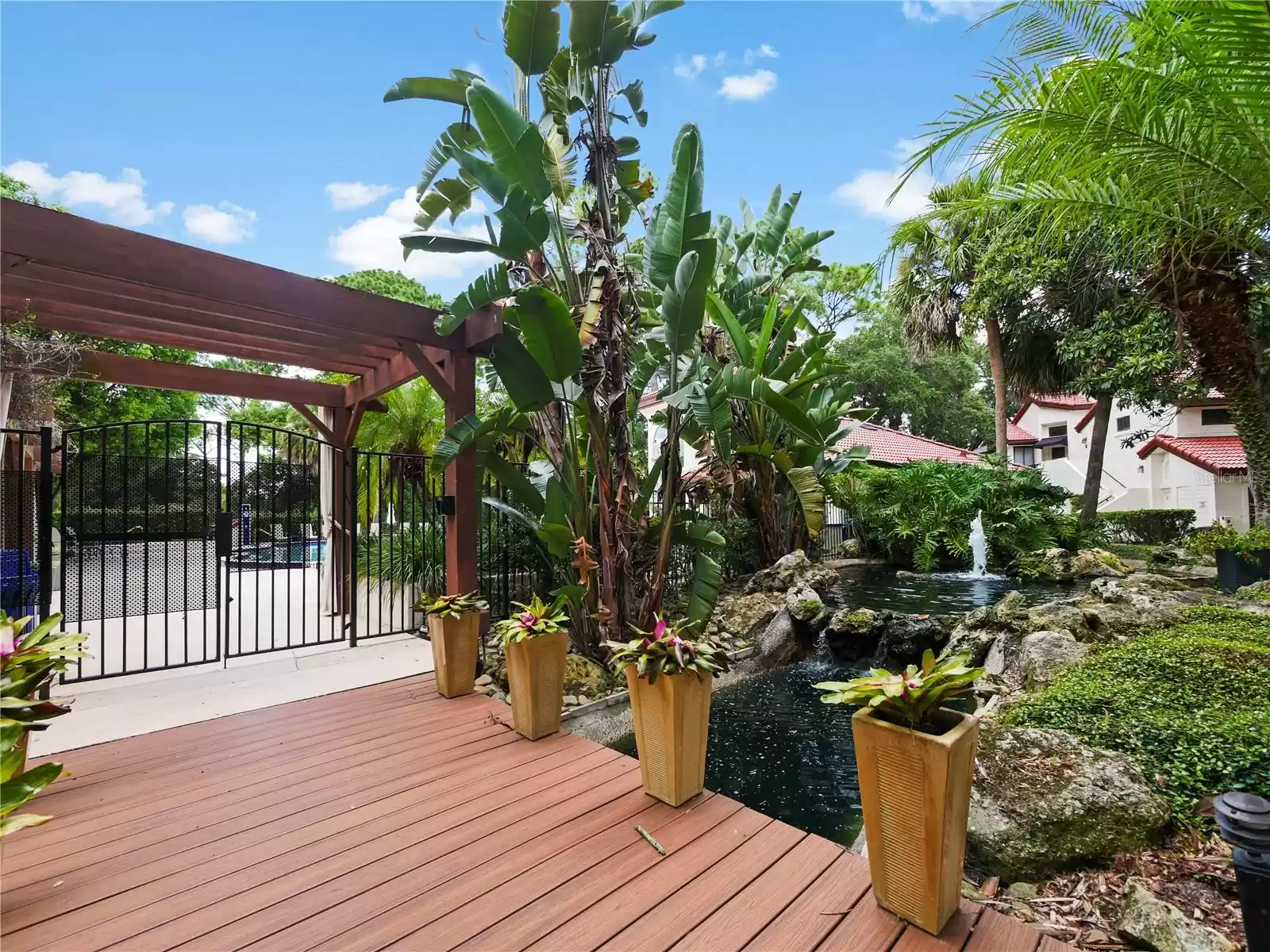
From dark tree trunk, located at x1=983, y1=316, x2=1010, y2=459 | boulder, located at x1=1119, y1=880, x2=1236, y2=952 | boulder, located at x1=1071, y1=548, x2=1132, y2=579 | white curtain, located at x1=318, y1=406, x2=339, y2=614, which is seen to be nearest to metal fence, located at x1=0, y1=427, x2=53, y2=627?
white curtain, located at x1=318, y1=406, x2=339, y2=614

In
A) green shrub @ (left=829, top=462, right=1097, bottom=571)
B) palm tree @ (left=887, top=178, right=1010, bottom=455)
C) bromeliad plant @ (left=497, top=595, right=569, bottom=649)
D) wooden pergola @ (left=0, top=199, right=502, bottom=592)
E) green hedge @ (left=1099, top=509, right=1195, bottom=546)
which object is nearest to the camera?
wooden pergola @ (left=0, top=199, right=502, bottom=592)

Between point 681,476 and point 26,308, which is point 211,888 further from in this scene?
point 26,308

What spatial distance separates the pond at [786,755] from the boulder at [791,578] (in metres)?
2.48

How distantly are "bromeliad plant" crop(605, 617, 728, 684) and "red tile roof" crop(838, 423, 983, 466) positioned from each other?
15.2 meters

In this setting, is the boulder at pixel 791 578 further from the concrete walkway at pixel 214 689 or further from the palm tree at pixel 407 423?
the palm tree at pixel 407 423

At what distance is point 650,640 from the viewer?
290 centimetres

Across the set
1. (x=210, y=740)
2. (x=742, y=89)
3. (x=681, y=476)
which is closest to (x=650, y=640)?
(x=681, y=476)

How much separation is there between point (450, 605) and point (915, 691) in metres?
3.22

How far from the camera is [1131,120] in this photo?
288 centimetres

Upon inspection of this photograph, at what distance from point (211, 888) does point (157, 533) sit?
526 centimetres

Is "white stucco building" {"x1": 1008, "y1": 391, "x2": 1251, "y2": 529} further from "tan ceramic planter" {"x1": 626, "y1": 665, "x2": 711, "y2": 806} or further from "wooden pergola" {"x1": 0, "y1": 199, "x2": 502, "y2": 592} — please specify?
"tan ceramic planter" {"x1": 626, "y1": 665, "x2": 711, "y2": 806}

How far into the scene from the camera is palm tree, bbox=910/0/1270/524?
246 cm

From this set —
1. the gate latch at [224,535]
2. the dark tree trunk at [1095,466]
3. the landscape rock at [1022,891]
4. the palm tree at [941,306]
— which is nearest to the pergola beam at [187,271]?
the gate latch at [224,535]

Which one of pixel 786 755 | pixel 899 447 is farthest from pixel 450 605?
pixel 899 447
